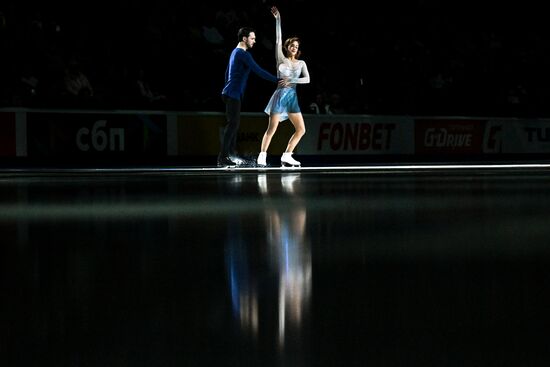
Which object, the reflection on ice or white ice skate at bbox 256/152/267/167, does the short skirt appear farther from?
the reflection on ice

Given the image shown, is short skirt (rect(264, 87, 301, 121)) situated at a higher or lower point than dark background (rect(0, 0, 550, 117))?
lower

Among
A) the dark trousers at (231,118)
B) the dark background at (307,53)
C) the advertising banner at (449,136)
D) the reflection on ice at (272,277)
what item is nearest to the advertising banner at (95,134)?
the dark background at (307,53)

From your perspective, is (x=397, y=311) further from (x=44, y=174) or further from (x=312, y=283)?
(x=44, y=174)

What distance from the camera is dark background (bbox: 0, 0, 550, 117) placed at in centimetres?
2083

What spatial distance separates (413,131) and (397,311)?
21635 millimetres

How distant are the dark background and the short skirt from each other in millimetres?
3763

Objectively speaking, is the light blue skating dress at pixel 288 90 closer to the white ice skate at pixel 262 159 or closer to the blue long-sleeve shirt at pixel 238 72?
the blue long-sleeve shirt at pixel 238 72

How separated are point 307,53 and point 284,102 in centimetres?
794

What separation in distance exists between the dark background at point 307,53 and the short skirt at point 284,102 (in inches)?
148

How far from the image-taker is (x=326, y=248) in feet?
19.1

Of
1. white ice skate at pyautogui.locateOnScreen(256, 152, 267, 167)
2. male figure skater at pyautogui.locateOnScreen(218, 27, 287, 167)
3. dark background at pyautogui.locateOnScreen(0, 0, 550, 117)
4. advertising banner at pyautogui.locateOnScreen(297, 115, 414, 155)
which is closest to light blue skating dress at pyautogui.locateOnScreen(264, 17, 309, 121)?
male figure skater at pyautogui.locateOnScreen(218, 27, 287, 167)

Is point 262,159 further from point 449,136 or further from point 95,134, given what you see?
point 449,136

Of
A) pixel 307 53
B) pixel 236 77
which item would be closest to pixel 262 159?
pixel 236 77

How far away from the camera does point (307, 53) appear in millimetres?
25938
